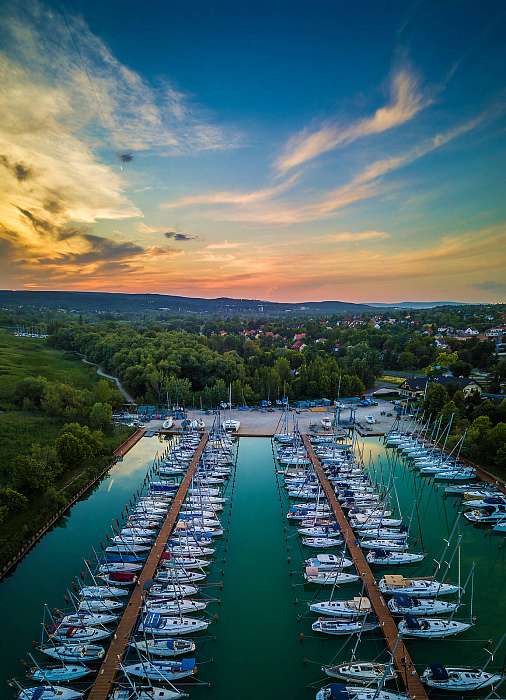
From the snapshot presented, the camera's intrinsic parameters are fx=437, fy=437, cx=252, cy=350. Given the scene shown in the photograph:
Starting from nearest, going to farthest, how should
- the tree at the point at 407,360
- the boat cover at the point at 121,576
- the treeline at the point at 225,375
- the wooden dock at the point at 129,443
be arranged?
1. the boat cover at the point at 121,576
2. the wooden dock at the point at 129,443
3. the treeline at the point at 225,375
4. the tree at the point at 407,360

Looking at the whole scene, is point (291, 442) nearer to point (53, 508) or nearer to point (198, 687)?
point (53, 508)

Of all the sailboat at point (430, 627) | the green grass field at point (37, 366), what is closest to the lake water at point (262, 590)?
the sailboat at point (430, 627)

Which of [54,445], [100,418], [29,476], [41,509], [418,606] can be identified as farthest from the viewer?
[100,418]

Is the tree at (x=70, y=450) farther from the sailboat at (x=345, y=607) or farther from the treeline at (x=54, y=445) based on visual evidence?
the sailboat at (x=345, y=607)

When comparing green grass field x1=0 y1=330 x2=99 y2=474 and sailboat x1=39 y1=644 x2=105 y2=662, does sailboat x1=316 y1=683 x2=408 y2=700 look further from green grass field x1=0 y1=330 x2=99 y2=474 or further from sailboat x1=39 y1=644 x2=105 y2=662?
green grass field x1=0 y1=330 x2=99 y2=474

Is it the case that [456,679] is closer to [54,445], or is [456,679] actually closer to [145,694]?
[145,694]

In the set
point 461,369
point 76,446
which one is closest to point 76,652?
point 76,446

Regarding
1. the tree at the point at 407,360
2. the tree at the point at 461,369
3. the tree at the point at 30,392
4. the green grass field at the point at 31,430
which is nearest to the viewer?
the green grass field at the point at 31,430
